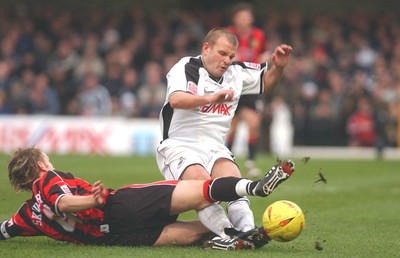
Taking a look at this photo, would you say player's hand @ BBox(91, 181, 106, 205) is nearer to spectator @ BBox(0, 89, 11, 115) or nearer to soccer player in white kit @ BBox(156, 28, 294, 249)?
soccer player in white kit @ BBox(156, 28, 294, 249)

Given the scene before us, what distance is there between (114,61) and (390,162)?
8.67m

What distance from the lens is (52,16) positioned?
27359mm

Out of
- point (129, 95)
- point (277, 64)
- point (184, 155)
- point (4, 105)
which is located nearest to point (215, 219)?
point (184, 155)

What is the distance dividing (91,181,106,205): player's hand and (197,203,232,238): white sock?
0.93 meters

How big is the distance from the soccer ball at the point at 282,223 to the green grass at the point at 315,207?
0.52ft

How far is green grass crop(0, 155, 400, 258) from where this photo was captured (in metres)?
6.87

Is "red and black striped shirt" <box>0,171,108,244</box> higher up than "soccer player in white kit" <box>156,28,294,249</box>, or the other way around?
"soccer player in white kit" <box>156,28,294,249</box>

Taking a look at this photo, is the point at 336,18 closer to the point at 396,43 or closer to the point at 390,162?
the point at 396,43

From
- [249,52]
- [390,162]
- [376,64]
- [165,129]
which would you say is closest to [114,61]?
[376,64]

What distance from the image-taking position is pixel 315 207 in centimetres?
1055

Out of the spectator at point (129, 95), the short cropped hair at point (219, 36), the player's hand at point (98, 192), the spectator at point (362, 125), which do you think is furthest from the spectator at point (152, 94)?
the player's hand at point (98, 192)

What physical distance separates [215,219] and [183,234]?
34 cm

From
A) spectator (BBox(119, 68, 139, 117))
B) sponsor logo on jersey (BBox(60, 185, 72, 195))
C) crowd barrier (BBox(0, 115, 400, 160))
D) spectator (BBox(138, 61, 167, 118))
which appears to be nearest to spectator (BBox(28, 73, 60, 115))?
crowd barrier (BBox(0, 115, 400, 160))

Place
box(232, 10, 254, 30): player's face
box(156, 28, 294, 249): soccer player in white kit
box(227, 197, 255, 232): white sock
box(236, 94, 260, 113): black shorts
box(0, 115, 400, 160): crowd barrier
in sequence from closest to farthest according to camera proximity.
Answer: box(227, 197, 255, 232): white sock → box(156, 28, 294, 249): soccer player in white kit → box(236, 94, 260, 113): black shorts → box(232, 10, 254, 30): player's face → box(0, 115, 400, 160): crowd barrier
